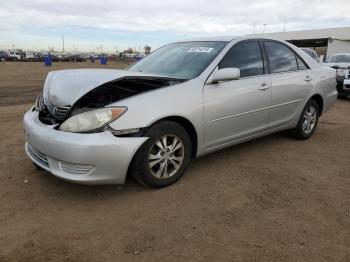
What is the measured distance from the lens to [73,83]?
3.61 metres

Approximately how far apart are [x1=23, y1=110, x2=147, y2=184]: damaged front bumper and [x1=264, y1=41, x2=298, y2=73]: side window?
2481mm

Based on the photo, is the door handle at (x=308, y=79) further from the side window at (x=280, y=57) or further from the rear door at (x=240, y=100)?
the rear door at (x=240, y=100)

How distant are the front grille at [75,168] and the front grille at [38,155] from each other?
28 centimetres

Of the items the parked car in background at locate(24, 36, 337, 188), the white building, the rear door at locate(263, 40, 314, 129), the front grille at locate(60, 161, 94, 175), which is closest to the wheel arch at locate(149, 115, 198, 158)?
the parked car in background at locate(24, 36, 337, 188)

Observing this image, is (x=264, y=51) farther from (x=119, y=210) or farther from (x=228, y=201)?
(x=119, y=210)

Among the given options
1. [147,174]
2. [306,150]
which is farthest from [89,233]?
[306,150]

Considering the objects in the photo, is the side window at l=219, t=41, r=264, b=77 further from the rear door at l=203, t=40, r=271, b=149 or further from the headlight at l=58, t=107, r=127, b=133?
the headlight at l=58, t=107, r=127, b=133

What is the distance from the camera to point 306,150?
5164 millimetres

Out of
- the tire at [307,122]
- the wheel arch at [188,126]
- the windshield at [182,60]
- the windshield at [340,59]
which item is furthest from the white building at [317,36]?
the wheel arch at [188,126]

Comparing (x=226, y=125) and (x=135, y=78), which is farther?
(x=226, y=125)

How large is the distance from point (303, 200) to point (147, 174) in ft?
5.13

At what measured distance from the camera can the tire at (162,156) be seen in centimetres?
342

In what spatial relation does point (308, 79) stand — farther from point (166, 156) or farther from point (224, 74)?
point (166, 156)

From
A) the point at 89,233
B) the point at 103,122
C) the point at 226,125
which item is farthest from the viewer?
the point at 226,125
